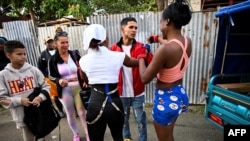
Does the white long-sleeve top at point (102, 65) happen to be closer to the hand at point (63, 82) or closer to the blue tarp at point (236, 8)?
the hand at point (63, 82)

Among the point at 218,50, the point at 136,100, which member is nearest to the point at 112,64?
the point at 136,100

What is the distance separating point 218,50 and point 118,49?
154 centimetres

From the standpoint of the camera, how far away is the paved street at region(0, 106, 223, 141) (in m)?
3.78

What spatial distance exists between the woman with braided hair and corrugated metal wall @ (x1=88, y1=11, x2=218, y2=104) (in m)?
2.88

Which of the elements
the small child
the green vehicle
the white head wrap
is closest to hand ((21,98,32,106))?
the small child

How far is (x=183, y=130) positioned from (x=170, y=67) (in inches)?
93.8

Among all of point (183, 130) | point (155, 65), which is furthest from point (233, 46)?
point (155, 65)

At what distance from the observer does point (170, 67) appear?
6.55ft

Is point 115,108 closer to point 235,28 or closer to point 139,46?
point 139,46

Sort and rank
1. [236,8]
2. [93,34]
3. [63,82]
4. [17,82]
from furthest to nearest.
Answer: [63,82] → [236,8] → [17,82] → [93,34]

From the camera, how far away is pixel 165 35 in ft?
6.82

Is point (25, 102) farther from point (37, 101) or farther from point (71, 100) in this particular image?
point (71, 100)

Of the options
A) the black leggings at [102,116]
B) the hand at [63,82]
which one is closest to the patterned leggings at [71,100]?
the hand at [63,82]

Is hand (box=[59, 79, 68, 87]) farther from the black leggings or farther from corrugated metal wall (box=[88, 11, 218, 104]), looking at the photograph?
corrugated metal wall (box=[88, 11, 218, 104])
